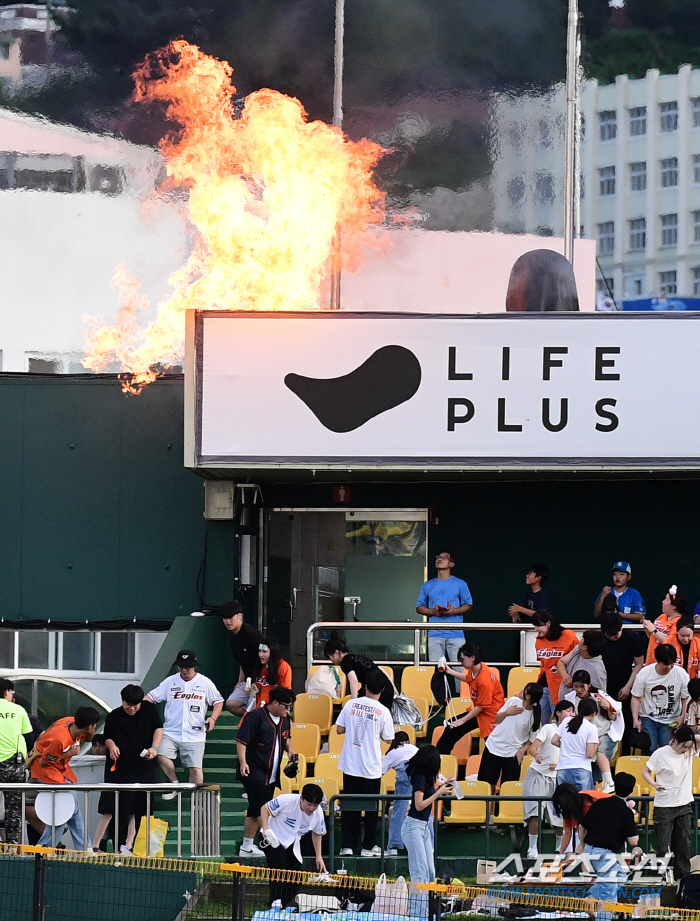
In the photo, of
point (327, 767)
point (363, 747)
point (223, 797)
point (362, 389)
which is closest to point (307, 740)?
point (327, 767)

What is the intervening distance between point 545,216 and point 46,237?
719cm

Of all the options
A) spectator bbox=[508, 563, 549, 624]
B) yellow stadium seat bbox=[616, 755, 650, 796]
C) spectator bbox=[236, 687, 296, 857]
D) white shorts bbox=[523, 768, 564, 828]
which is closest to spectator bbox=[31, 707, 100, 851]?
spectator bbox=[236, 687, 296, 857]

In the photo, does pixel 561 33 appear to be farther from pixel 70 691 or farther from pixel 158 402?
pixel 70 691

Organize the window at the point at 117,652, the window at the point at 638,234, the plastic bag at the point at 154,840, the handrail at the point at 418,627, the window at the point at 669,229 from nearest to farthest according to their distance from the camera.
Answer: the plastic bag at the point at 154,840
the handrail at the point at 418,627
the window at the point at 117,652
the window at the point at 638,234
the window at the point at 669,229

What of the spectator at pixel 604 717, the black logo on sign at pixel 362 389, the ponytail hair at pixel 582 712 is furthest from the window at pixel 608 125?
the ponytail hair at pixel 582 712

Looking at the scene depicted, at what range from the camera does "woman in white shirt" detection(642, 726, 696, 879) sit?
12.4 meters

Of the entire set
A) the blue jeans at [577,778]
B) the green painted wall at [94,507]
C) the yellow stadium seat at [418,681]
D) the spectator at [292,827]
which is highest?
the green painted wall at [94,507]

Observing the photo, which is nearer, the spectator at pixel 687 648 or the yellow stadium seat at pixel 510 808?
the yellow stadium seat at pixel 510 808

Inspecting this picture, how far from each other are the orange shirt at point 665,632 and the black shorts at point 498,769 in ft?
6.04

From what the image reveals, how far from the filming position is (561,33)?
2267 cm

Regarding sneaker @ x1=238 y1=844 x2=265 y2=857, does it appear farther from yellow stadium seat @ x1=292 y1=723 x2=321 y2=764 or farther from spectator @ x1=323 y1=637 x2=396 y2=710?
yellow stadium seat @ x1=292 y1=723 x2=321 y2=764

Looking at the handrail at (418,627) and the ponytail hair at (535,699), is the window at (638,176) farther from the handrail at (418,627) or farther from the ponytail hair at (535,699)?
the ponytail hair at (535,699)

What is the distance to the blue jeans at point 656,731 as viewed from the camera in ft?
46.6

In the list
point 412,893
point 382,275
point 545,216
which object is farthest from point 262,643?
point 545,216
